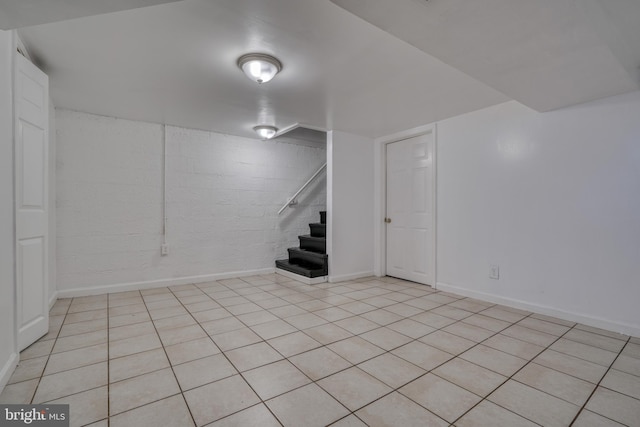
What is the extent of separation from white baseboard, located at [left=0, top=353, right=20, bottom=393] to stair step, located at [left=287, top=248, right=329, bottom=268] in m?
3.02

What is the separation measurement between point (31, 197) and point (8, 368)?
3.87ft

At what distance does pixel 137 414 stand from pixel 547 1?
2.71 m

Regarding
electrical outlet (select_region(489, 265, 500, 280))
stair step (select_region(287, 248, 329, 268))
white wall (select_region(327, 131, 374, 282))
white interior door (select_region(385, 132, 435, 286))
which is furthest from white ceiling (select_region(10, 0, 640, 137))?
stair step (select_region(287, 248, 329, 268))

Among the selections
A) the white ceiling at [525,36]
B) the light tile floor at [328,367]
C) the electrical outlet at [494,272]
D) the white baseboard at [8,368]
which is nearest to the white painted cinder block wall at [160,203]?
the light tile floor at [328,367]

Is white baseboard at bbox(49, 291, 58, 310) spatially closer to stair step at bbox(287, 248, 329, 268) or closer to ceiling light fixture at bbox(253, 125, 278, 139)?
stair step at bbox(287, 248, 329, 268)

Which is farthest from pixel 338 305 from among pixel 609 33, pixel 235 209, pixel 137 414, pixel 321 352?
pixel 609 33

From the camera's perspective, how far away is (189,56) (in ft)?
7.00

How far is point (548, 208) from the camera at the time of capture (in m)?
2.72

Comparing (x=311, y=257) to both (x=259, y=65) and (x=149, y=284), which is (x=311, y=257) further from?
(x=259, y=65)

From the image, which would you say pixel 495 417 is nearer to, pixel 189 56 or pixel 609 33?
pixel 609 33

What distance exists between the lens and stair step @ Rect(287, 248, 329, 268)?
4102 millimetres

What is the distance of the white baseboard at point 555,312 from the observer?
2.31 m

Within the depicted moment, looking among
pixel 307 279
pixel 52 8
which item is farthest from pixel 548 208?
pixel 52 8

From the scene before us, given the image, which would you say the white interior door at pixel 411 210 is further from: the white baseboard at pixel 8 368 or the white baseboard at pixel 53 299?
the white baseboard at pixel 53 299
